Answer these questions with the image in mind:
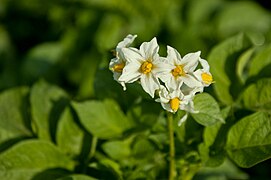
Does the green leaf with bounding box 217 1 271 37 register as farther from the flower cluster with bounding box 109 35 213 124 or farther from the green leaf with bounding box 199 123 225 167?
the flower cluster with bounding box 109 35 213 124

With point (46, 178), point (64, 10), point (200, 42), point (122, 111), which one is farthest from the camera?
point (64, 10)

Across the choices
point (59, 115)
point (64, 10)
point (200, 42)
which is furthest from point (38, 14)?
point (59, 115)

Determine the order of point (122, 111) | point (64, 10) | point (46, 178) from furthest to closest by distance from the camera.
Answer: point (64, 10), point (122, 111), point (46, 178)

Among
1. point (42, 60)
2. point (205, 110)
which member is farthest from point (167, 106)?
point (42, 60)

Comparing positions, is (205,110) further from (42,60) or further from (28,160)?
(42,60)

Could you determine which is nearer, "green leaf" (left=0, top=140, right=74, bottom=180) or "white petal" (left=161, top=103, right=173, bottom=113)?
"white petal" (left=161, top=103, right=173, bottom=113)

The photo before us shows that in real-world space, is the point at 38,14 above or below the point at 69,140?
above

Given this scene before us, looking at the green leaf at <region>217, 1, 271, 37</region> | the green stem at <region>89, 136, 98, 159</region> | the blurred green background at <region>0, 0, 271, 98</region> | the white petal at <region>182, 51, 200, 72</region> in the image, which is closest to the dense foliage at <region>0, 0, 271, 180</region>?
the green stem at <region>89, 136, 98, 159</region>

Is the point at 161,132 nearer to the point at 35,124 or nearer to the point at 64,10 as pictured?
the point at 35,124
